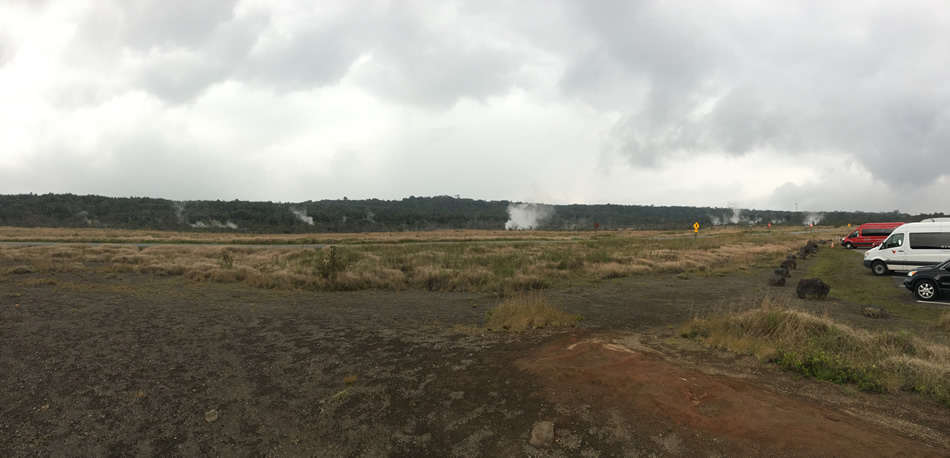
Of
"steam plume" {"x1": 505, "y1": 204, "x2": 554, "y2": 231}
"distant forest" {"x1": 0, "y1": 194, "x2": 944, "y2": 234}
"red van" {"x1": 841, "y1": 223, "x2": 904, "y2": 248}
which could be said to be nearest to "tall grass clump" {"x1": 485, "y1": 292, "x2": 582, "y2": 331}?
"red van" {"x1": 841, "y1": 223, "x2": 904, "y2": 248}

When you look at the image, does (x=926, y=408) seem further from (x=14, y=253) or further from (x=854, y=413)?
(x=14, y=253)

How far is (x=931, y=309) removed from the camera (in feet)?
39.2

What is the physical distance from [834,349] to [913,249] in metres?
16.6

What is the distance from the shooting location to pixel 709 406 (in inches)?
195

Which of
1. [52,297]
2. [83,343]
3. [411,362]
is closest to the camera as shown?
[411,362]

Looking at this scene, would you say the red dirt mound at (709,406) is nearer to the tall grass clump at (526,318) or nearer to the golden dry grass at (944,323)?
the tall grass clump at (526,318)

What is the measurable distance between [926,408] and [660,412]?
319 centimetres

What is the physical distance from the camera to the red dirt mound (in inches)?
163

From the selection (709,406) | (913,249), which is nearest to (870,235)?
(913,249)

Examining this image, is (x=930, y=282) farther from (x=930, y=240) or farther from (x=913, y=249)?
(x=913, y=249)

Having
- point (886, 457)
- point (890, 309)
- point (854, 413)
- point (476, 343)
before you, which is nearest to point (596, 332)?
point (476, 343)

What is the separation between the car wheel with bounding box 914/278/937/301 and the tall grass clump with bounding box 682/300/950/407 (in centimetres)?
789

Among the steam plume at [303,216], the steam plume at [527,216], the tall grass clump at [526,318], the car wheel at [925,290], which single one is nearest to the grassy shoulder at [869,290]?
the car wheel at [925,290]

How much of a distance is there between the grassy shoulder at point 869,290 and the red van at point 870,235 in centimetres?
1470
